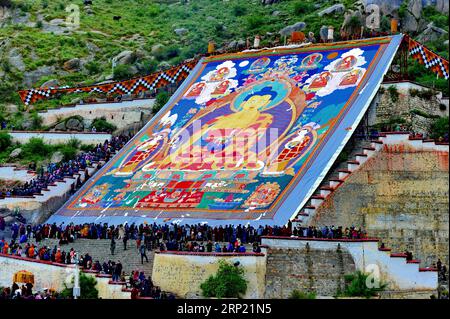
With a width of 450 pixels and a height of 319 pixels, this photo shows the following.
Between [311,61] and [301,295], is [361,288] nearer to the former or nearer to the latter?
[301,295]

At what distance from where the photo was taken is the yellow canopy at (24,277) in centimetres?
4303

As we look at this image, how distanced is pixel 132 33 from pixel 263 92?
3170cm

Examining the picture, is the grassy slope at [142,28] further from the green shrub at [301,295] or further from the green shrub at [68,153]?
the green shrub at [301,295]

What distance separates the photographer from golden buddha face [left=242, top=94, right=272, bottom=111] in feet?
178

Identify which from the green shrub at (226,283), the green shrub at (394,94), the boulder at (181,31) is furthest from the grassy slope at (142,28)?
the green shrub at (226,283)

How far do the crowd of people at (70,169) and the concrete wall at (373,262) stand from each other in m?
15.6

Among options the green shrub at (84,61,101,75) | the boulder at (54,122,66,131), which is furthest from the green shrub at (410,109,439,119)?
the green shrub at (84,61,101,75)

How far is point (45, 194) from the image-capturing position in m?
53.1

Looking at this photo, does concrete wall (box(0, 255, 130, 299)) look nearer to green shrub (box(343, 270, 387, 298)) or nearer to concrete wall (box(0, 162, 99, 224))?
green shrub (box(343, 270, 387, 298))

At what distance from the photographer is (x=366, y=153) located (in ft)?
152

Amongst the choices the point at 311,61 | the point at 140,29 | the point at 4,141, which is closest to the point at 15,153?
the point at 4,141
